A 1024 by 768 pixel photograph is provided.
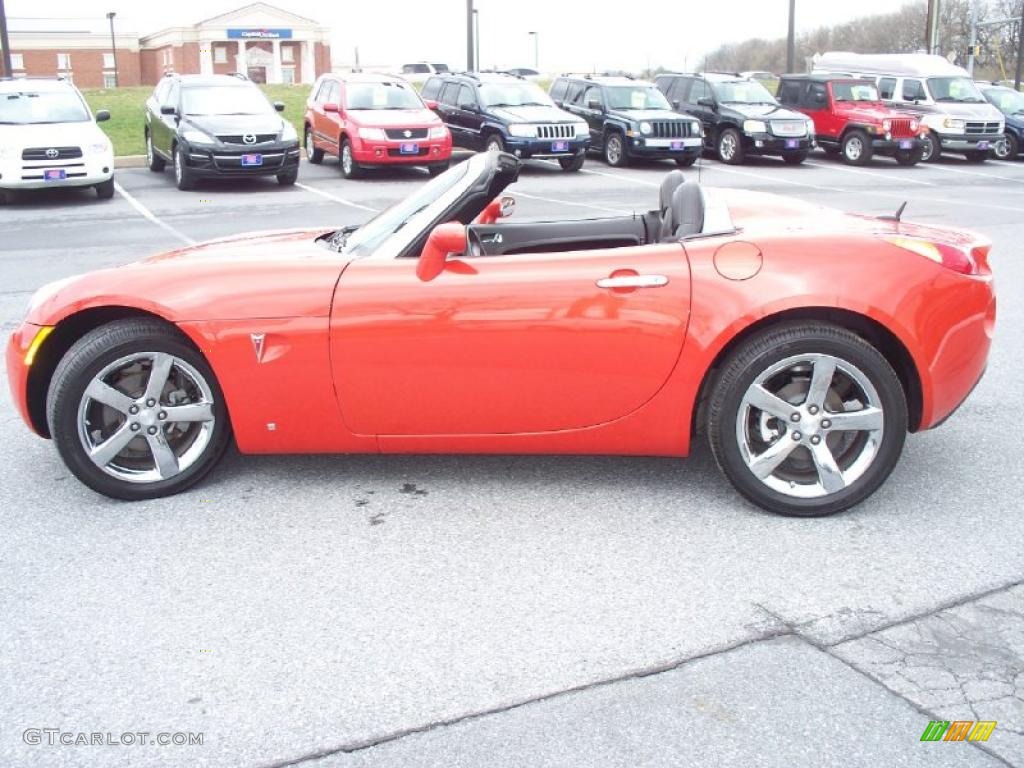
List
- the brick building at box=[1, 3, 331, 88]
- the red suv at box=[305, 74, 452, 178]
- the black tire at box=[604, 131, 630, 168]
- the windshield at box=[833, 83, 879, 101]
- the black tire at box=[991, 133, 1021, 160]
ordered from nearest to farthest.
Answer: the red suv at box=[305, 74, 452, 178] < the black tire at box=[604, 131, 630, 168] < the windshield at box=[833, 83, 879, 101] < the black tire at box=[991, 133, 1021, 160] < the brick building at box=[1, 3, 331, 88]

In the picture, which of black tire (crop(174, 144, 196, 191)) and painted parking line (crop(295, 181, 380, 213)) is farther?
black tire (crop(174, 144, 196, 191))

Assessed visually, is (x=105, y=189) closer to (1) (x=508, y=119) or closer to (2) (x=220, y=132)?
(2) (x=220, y=132)

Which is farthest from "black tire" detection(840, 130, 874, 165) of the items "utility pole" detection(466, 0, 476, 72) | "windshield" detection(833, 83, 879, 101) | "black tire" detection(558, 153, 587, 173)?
"utility pole" detection(466, 0, 476, 72)

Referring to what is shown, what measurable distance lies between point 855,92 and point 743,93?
111 inches

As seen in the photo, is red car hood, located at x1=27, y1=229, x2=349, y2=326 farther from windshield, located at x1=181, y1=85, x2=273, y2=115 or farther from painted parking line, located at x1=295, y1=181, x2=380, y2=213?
windshield, located at x1=181, y1=85, x2=273, y2=115

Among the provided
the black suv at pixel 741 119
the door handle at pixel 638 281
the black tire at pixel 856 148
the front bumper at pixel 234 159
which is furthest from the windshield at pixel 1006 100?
the door handle at pixel 638 281

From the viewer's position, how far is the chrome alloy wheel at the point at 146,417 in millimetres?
4254

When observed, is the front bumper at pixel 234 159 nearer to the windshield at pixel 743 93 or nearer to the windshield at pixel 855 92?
the windshield at pixel 743 93

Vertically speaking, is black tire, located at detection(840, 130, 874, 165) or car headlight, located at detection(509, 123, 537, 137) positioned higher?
car headlight, located at detection(509, 123, 537, 137)

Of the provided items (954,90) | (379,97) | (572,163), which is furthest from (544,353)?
(954,90)

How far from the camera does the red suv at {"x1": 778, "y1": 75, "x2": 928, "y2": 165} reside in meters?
23.0

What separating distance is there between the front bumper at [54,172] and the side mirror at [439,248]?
42.7 ft

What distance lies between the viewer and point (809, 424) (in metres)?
4.07

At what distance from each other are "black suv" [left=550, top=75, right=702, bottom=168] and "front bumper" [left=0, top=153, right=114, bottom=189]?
396 inches
